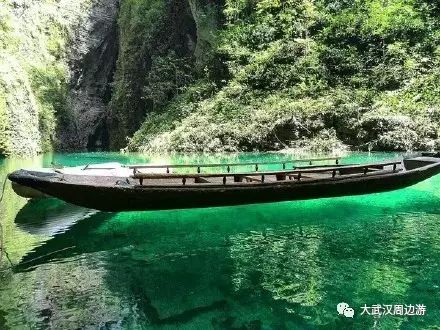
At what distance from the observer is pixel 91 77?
55.0 m

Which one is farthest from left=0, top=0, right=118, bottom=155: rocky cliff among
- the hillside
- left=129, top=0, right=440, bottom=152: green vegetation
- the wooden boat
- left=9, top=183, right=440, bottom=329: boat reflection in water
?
left=9, top=183, right=440, bottom=329: boat reflection in water

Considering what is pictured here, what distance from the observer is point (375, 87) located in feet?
107

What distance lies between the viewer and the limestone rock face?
52.1 metres

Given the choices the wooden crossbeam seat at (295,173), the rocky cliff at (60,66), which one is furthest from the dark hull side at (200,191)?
the rocky cliff at (60,66)

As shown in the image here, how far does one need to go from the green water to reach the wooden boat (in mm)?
688

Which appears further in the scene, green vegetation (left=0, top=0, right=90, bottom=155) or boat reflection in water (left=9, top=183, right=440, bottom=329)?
green vegetation (left=0, top=0, right=90, bottom=155)

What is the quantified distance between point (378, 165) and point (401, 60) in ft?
68.4

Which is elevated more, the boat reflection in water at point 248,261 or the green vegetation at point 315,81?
the green vegetation at point 315,81

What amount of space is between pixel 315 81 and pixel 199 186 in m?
24.7

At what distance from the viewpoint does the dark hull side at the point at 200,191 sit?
11820 mm

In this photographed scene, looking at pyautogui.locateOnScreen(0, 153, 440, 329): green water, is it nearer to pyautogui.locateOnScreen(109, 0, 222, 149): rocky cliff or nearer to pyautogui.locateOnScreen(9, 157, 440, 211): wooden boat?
pyautogui.locateOnScreen(9, 157, 440, 211): wooden boat

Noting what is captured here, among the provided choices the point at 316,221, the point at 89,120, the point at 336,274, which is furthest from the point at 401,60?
the point at 89,120

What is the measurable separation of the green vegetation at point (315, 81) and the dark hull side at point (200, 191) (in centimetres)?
1649

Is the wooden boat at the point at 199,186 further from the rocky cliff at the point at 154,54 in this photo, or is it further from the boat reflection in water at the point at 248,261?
the rocky cliff at the point at 154,54
